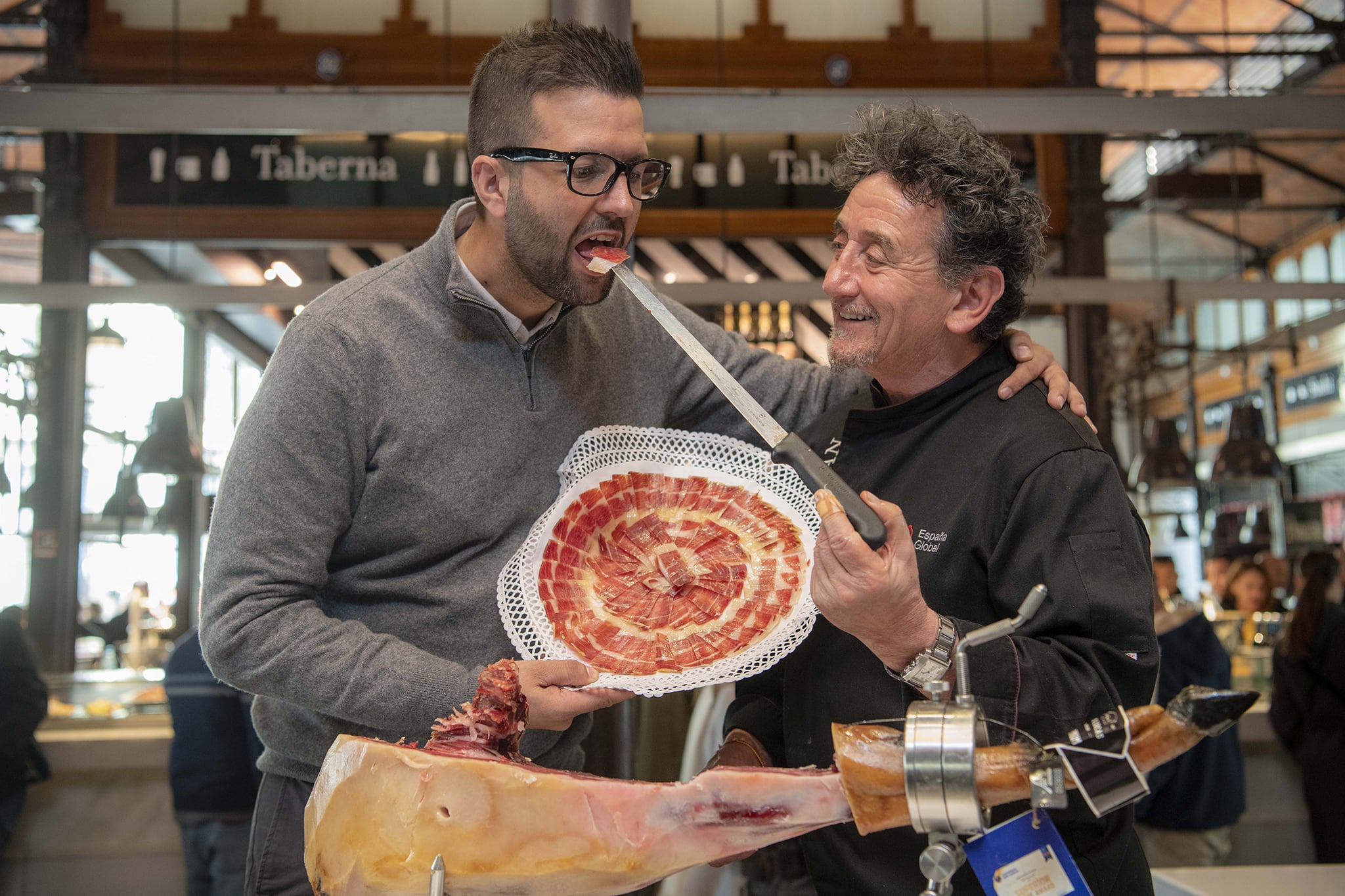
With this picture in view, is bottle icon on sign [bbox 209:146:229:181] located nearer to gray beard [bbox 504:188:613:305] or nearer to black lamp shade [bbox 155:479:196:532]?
black lamp shade [bbox 155:479:196:532]

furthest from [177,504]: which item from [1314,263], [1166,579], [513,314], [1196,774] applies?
[1314,263]

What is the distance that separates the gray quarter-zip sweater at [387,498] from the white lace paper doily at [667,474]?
8cm

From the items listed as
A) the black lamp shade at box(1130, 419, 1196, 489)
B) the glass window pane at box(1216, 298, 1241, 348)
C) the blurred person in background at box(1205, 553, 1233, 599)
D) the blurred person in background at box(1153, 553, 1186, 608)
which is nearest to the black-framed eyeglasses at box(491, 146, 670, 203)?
the black lamp shade at box(1130, 419, 1196, 489)

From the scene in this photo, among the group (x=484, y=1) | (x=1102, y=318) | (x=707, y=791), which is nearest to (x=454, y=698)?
(x=707, y=791)

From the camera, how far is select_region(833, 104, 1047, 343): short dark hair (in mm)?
1612

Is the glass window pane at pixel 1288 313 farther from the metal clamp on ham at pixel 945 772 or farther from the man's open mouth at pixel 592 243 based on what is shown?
the metal clamp on ham at pixel 945 772

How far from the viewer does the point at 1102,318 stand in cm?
593

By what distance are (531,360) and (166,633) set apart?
4519 millimetres

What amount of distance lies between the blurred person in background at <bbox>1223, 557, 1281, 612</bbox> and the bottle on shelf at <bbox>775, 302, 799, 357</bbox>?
321cm

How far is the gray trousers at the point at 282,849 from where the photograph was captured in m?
1.73

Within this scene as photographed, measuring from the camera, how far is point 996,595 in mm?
1460

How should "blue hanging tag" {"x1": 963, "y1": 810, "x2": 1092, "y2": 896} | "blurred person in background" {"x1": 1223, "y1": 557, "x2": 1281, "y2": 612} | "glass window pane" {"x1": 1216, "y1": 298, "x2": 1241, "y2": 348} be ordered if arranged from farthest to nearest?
"glass window pane" {"x1": 1216, "y1": 298, "x2": 1241, "y2": 348} → "blurred person in background" {"x1": 1223, "y1": 557, "x2": 1281, "y2": 612} → "blue hanging tag" {"x1": 963, "y1": 810, "x2": 1092, "y2": 896}

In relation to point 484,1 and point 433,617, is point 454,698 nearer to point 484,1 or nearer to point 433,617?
point 433,617

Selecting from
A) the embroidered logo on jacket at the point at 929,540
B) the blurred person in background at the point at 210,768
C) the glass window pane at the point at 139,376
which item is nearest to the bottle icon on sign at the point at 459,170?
the glass window pane at the point at 139,376
